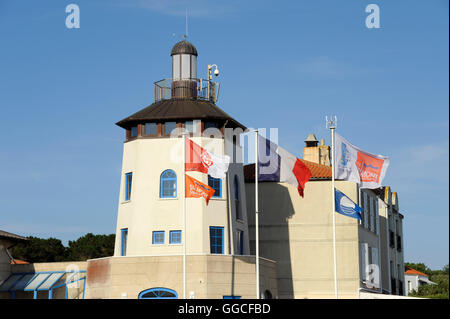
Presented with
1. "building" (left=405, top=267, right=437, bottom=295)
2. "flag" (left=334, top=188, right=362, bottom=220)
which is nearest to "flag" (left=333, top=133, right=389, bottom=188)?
"flag" (left=334, top=188, right=362, bottom=220)

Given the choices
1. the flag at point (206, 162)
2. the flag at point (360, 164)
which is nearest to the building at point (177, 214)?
the flag at point (206, 162)

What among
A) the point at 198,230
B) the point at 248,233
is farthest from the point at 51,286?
the point at 248,233

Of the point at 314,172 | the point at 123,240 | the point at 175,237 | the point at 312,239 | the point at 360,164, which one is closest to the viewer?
the point at 360,164

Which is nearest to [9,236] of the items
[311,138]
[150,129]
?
[150,129]

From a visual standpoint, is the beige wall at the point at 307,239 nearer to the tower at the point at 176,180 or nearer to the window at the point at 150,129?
the tower at the point at 176,180

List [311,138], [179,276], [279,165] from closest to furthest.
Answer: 1. [279,165]
2. [179,276]
3. [311,138]

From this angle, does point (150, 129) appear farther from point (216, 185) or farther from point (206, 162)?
point (206, 162)

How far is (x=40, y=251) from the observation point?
10081cm

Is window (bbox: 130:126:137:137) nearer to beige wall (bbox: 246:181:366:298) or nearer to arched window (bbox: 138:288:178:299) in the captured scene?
arched window (bbox: 138:288:178:299)

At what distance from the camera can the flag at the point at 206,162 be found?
46.1 metres

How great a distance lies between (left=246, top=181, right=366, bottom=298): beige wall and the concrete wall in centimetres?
918

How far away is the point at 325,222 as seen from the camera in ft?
194

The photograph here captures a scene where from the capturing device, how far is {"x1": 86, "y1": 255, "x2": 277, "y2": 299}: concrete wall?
4856 centimetres

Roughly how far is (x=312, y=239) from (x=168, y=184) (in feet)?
41.9
